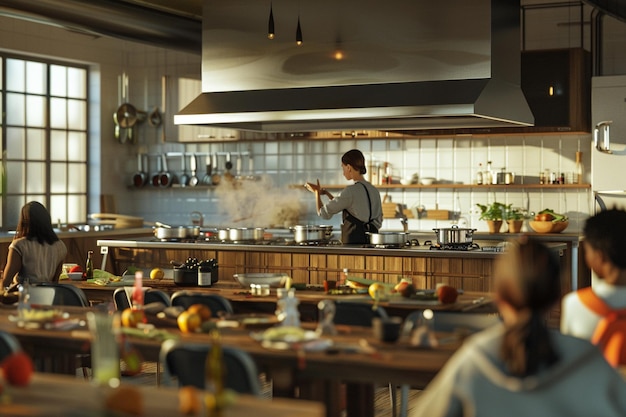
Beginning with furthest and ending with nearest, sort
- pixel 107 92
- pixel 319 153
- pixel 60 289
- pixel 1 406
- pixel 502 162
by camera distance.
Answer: pixel 107 92, pixel 319 153, pixel 502 162, pixel 60 289, pixel 1 406

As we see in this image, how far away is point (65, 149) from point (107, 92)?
0.83 meters

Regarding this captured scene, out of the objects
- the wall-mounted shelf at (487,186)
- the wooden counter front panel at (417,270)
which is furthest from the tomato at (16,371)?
the wall-mounted shelf at (487,186)

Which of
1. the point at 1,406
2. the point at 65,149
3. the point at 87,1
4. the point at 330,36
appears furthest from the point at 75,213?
the point at 1,406

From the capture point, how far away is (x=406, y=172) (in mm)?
10734

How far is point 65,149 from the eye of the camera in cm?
1173

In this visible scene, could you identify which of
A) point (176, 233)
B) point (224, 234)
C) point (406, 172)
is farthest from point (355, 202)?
point (406, 172)

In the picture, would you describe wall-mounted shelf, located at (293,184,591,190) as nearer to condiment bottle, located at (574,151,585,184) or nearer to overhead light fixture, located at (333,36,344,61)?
condiment bottle, located at (574,151,585,184)

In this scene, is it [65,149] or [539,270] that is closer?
[539,270]

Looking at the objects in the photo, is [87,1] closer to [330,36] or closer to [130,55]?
[330,36]

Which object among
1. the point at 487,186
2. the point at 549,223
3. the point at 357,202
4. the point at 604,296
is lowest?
the point at 604,296

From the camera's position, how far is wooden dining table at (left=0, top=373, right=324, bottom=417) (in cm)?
285

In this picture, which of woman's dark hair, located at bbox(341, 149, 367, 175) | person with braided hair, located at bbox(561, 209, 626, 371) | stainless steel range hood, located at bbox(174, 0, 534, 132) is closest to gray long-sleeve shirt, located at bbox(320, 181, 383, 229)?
woman's dark hair, located at bbox(341, 149, 367, 175)

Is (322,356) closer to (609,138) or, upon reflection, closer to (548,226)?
(548,226)

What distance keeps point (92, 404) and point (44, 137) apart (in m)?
8.84
